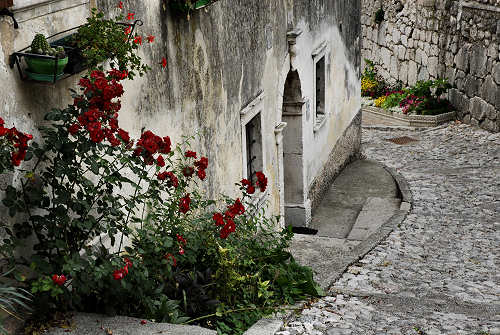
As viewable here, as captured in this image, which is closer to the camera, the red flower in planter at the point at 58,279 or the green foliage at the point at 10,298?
the green foliage at the point at 10,298

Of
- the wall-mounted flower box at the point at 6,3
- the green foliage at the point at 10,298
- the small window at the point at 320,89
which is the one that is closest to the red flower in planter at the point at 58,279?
the green foliage at the point at 10,298

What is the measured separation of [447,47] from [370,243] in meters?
10.0

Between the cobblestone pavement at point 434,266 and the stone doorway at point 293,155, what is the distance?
1671 millimetres

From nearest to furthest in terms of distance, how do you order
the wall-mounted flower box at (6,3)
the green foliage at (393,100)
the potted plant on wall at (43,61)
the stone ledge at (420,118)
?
the wall-mounted flower box at (6,3)
the potted plant on wall at (43,61)
the stone ledge at (420,118)
the green foliage at (393,100)

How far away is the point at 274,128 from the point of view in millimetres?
8766

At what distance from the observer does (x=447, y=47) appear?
1662cm

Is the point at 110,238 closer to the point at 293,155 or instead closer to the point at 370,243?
the point at 370,243

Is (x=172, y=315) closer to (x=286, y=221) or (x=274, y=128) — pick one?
(x=274, y=128)

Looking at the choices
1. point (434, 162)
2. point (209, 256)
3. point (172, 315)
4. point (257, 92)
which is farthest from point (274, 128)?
point (434, 162)

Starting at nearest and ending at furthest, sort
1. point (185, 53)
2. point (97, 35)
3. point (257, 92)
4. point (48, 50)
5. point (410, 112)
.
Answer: point (48, 50), point (97, 35), point (185, 53), point (257, 92), point (410, 112)

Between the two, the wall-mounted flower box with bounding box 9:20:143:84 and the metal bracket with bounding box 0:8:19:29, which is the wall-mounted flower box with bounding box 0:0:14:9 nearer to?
the metal bracket with bounding box 0:8:19:29

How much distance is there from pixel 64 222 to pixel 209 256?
1521 millimetres

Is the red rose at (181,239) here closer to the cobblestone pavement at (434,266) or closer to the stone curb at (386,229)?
the cobblestone pavement at (434,266)

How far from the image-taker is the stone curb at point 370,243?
15.0 feet
